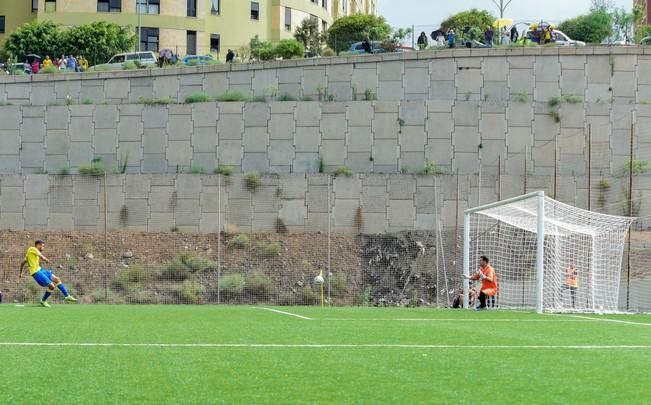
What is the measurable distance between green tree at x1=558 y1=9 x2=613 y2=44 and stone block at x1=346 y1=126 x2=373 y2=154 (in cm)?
1704

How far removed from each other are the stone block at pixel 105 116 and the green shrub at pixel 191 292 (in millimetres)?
12139

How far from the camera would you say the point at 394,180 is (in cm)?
4444

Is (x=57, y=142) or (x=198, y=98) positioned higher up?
(x=198, y=98)

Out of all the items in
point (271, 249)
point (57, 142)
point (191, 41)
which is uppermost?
point (191, 41)

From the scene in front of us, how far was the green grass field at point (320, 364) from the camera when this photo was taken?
8.92 m

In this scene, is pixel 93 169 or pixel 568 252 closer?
pixel 568 252

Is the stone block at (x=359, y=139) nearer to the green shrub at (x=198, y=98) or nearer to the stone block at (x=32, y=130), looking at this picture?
the green shrub at (x=198, y=98)

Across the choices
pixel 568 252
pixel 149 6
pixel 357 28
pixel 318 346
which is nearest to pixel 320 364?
pixel 318 346

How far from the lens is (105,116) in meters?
48.3

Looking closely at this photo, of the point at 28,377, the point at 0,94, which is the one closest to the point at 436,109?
the point at 0,94

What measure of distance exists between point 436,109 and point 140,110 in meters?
13.0

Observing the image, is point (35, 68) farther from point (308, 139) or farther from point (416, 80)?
point (416, 80)

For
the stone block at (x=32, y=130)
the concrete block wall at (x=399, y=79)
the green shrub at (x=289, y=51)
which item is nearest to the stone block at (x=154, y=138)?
the concrete block wall at (x=399, y=79)

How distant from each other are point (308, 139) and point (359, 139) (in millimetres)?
2205
